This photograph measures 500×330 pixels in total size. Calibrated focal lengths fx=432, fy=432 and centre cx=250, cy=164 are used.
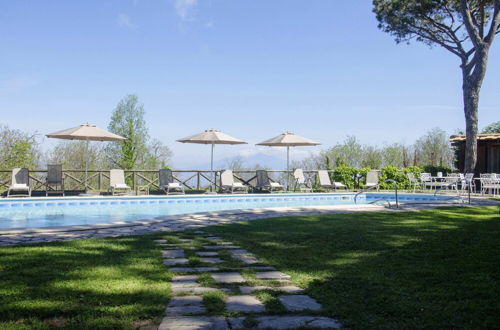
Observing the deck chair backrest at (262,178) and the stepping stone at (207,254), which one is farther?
the deck chair backrest at (262,178)

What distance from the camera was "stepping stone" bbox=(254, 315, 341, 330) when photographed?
2.33 m

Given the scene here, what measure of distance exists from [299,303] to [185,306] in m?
0.72

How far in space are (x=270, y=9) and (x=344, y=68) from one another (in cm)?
788

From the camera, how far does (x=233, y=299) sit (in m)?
2.83

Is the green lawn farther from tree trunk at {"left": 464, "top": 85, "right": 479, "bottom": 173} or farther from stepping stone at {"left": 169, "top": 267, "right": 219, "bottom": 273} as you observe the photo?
tree trunk at {"left": 464, "top": 85, "right": 479, "bottom": 173}

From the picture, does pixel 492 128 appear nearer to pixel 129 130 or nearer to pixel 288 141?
pixel 288 141

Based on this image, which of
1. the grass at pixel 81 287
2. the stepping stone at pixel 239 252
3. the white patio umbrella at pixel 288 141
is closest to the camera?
the grass at pixel 81 287

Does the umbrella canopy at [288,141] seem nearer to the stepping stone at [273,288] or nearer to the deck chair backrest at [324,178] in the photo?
the deck chair backrest at [324,178]

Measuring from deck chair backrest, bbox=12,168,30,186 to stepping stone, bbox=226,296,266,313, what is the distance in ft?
38.9

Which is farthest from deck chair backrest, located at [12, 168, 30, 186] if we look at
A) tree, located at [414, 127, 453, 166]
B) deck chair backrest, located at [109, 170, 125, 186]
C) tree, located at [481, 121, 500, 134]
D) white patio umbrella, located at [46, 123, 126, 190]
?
tree, located at [481, 121, 500, 134]

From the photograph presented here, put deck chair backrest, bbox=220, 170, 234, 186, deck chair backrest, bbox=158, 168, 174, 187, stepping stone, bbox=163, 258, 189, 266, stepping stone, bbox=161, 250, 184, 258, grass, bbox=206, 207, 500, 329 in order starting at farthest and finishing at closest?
deck chair backrest, bbox=220, 170, 234, 186 < deck chair backrest, bbox=158, 168, 174, 187 < stepping stone, bbox=161, 250, 184, 258 < stepping stone, bbox=163, 258, 189, 266 < grass, bbox=206, 207, 500, 329

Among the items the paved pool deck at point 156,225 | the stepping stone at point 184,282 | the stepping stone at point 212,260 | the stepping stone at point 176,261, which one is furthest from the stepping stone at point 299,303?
the paved pool deck at point 156,225

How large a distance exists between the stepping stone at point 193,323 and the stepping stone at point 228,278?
0.85 meters

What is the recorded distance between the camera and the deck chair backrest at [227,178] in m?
15.2
